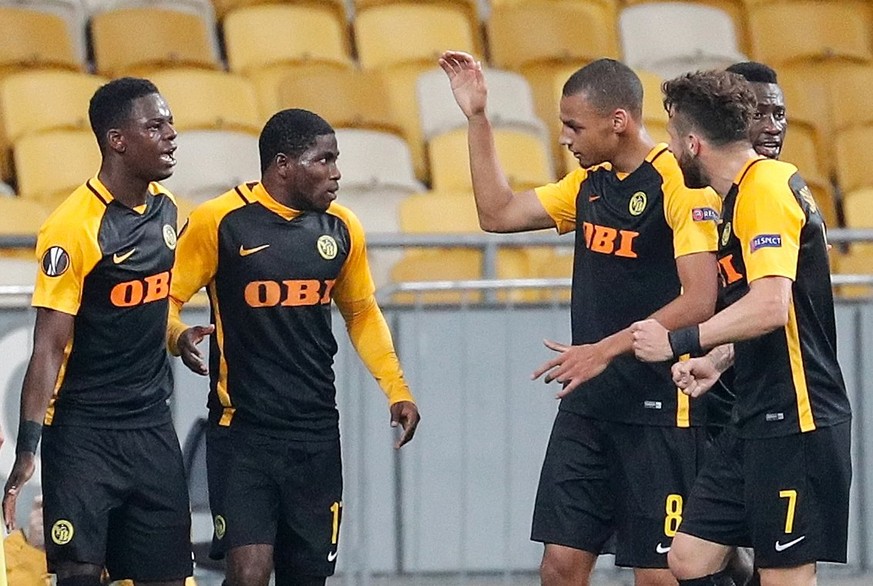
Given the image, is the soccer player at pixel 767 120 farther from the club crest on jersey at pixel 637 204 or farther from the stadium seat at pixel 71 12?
the stadium seat at pixel 71 12

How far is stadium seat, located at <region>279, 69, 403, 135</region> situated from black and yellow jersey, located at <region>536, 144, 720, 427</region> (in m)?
4.86

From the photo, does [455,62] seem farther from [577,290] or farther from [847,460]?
[847,460]

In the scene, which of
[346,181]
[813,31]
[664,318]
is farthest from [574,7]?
[664,318]

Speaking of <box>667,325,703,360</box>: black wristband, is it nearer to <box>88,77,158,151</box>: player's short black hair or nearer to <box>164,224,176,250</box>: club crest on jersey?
<box>164,224,176,250</box>: club crest on jersey

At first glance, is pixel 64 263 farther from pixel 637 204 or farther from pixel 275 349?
pixel 637 204

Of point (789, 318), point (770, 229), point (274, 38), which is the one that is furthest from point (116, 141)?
point (274, 38)

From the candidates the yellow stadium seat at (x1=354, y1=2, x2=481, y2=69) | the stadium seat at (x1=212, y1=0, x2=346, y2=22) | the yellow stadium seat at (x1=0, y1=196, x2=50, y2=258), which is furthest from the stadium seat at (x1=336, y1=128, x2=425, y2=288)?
the yellow stadium seat at (x1=0, y1=196, x2=50, y2=258)

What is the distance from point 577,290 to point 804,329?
1.14m

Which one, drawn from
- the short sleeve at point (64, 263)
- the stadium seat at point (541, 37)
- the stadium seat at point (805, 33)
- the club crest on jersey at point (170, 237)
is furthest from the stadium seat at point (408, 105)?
the short sleeve at point (64, 263)

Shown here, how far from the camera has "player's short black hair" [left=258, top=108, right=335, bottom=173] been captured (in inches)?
271

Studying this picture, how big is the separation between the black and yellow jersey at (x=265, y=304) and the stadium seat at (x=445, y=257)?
1.66 meters

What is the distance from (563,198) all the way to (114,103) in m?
1.84

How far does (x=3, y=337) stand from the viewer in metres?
8.31

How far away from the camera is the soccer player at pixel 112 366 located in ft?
21.0
